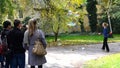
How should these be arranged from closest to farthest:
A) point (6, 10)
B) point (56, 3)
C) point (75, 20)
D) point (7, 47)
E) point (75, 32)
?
point (7, 47) → point (6, 10) → point (56, 3) → point (75, 20) → point (75, 32)

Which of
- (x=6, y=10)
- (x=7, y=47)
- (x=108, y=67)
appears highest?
(x=6, y=10)

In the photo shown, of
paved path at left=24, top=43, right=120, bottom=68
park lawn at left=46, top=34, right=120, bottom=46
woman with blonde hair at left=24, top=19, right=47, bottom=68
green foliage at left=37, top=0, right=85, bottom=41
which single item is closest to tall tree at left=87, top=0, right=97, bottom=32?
park lawn at left=46, top=34, right=120, bottom=46

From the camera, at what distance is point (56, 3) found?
30.8 m

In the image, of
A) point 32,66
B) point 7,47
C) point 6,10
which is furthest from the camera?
point 6,10

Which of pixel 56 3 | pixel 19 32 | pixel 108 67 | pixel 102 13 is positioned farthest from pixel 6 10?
pixel 102 13

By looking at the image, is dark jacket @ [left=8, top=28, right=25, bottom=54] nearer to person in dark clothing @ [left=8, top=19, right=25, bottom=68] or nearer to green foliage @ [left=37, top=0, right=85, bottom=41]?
person in dark clothing @ [left=8, top=19, right=25, bottom=68]

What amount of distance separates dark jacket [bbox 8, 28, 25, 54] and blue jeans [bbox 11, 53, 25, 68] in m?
0.12

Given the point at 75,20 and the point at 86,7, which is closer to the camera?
the point at 75,20

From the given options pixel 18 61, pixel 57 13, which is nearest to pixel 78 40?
pixel 57 13

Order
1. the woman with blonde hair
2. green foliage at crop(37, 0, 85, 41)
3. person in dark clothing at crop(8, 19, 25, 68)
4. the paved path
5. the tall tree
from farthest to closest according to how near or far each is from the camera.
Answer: the tall tree, green foliage at crop(37, 0, 85, 41), the paved path, person in dark clothing at crop(8, 19, 25, 68), the woman with blonde hair

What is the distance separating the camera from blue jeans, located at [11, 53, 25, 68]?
1076 cm

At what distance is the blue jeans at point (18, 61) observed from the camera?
10763mm

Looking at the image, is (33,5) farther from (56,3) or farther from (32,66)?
(32,66)

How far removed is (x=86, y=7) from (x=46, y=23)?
1809 cm
